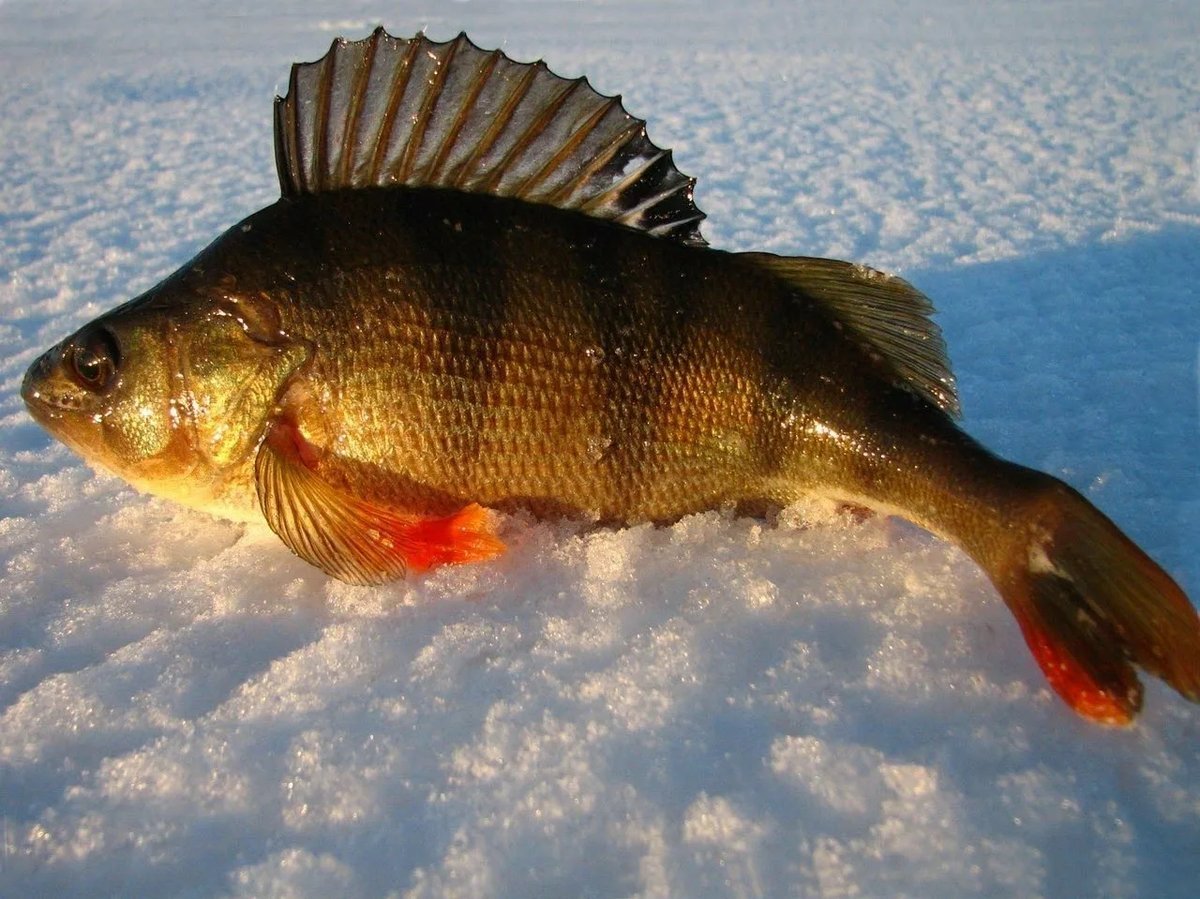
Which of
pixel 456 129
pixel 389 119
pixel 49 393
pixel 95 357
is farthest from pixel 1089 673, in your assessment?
pixel 49 393

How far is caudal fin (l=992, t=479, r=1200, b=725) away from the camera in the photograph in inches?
52.0

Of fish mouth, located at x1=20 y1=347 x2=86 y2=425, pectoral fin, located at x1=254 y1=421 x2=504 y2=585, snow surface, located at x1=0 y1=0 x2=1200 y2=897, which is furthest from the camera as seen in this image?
fish mouth, located at x1=20 y1=347 x2=86 y2=425

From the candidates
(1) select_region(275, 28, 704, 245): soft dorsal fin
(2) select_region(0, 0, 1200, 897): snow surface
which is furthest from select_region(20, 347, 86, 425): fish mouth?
(1) select_region(275, 28, 704, 245): soft dorsal fin

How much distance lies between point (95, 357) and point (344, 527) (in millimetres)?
657

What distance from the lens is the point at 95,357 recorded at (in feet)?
6.17

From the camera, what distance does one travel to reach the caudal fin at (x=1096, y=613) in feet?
4.33

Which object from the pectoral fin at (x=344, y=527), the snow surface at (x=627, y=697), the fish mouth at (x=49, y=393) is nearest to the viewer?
the snow surface at (x=627, y=697)

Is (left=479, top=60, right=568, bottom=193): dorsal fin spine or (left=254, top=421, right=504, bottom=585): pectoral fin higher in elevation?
(left=479, top=60, right=568, bottom=193): dorsal fin spine

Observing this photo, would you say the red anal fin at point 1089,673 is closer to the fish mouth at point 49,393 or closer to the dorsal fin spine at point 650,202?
the dorsal fin spine at point 650,202

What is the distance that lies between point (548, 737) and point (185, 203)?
4087 mm

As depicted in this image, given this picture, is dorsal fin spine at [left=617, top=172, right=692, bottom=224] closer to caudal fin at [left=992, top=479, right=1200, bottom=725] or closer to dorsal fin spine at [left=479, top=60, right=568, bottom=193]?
dorsal fin spine at [left=479, top=60, right=568, bottom=193]

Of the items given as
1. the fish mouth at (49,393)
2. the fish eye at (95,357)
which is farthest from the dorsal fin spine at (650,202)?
the fish mouth at (49,393)

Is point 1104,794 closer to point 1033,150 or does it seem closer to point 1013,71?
point 1033,150

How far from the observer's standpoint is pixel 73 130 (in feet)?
18.9
